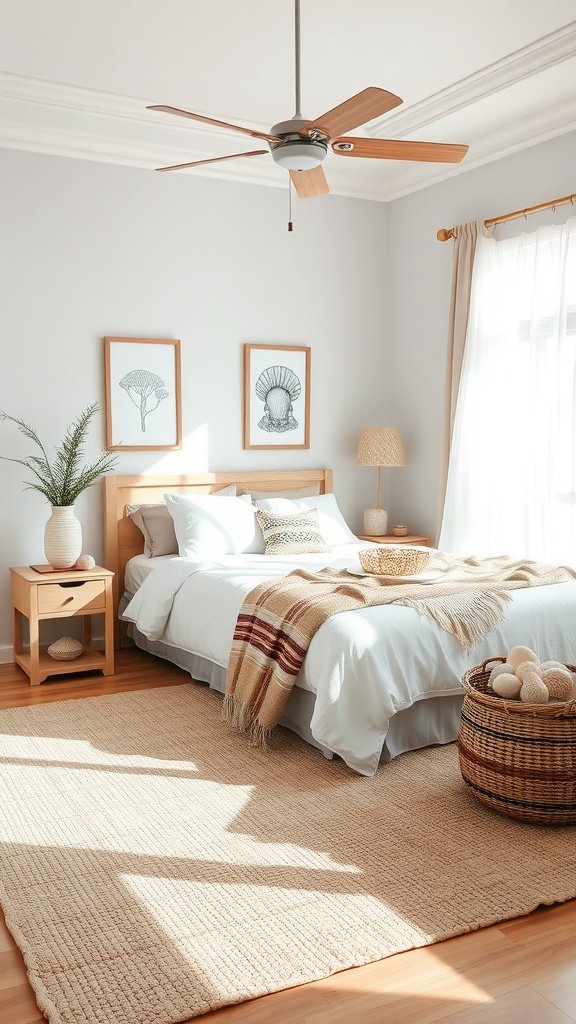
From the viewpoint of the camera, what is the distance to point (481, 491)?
518 centimetres

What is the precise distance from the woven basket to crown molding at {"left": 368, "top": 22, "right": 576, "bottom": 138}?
9.42ft

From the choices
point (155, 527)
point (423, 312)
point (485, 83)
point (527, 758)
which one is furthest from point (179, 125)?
point (527, 758)

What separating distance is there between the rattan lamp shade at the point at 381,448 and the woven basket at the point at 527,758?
9.86ft

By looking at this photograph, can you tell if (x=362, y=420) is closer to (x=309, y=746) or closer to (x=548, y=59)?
(x=548, y=59)

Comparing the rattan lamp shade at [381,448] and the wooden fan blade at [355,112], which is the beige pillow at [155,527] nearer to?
the rattan lamp shade at [381,448]

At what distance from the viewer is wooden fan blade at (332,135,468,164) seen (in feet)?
10.1

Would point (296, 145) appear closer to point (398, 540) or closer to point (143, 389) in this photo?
point (143, 389)

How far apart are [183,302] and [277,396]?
0.86 metres

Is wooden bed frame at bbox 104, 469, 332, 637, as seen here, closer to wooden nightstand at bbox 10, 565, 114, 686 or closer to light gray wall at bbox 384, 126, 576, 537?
wooden nightstand at bbox 10, 565, 114, 686

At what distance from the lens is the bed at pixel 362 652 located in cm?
316


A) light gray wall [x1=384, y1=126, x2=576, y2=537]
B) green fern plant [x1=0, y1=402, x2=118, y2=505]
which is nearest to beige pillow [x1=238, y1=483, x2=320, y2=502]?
light gray wall [x1=384, y1=126, x2=576, y2=537]

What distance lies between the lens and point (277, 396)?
5.69 meters

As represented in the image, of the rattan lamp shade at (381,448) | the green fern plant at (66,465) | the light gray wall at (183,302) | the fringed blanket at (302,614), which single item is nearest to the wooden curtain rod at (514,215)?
the light gray wall at (183,302)

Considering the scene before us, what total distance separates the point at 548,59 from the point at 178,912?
3.79 m
